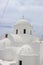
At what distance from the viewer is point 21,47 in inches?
811

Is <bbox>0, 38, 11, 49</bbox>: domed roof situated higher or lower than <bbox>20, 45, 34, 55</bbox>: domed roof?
higher

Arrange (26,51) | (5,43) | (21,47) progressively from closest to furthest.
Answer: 1. (26,51)
2. (21,47)
3. (5,43)

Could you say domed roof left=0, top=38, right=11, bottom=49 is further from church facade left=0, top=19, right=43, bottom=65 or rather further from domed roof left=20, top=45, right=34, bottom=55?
domed roof left=20, top=45, right=34, bottom=55

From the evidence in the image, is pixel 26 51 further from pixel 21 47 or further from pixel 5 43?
pixel 5 43

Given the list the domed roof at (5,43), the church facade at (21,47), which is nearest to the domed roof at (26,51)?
the church facade at (21,47)

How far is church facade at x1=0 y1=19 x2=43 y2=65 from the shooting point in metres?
19.5

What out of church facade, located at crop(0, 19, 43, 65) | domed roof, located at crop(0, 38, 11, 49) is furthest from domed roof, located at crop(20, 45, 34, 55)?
domed roof, located at crop(0, 38, 11, 49)

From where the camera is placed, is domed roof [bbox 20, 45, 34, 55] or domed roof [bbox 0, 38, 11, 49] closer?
domed roof [bbox 20, 45, 34, 55]

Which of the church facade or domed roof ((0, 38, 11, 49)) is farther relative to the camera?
domed roof ((0, 38, 11, 49))

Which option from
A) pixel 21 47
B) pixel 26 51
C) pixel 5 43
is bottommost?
pixel 26 51

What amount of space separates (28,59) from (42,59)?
170 centimetres

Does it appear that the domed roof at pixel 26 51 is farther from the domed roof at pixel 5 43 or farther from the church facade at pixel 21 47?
the domed roof at pixel 5 43

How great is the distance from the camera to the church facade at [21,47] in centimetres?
1950

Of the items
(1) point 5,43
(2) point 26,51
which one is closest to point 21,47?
(2) point 26,51
